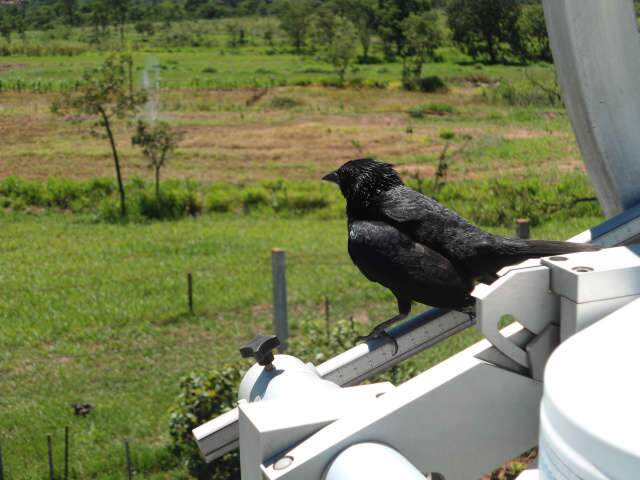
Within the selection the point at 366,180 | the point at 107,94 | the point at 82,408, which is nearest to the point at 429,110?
the point at 107,94

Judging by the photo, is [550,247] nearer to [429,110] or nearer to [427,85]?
[429,110]

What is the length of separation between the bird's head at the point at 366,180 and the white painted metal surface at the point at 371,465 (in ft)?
3.43

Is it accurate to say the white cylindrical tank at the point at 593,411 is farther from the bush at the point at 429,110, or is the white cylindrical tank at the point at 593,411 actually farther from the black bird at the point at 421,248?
the bush at the point at 429,110

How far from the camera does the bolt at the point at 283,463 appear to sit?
1.00 m

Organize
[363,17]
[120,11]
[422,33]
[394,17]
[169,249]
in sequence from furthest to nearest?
[363,17] → [120,11] → [394,17] → [169,249] → [422,33]

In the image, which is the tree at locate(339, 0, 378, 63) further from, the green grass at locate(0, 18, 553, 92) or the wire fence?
the wire fence

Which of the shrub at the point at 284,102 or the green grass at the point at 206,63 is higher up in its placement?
the green grass at the point at 206,63

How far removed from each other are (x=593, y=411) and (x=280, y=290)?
3673mm

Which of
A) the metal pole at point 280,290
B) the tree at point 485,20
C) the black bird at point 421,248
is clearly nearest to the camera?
the black bird at point 421,248

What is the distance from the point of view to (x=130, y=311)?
635cm

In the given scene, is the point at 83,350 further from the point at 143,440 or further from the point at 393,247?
the point at 393,247

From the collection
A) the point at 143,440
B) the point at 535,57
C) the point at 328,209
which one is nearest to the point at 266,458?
the point at 535,57

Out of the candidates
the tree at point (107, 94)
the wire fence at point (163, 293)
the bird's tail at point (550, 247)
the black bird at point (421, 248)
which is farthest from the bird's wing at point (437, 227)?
the tree at point (107, 94)

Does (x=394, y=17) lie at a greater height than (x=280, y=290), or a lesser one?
greater
